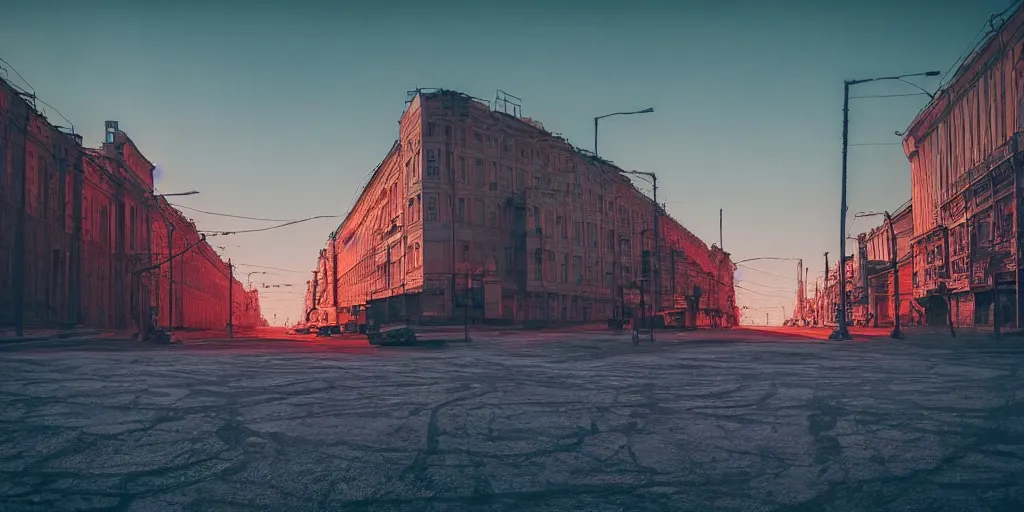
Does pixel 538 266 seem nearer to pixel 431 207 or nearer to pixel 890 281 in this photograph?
pixel 431 207

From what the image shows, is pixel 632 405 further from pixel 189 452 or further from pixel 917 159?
pixel 917 159

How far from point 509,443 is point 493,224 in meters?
44.6

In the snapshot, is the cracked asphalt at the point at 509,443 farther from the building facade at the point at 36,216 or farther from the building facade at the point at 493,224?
the building facade at the point at 493,224

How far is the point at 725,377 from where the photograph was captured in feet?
37.8

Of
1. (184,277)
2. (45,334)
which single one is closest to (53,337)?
(45,334)

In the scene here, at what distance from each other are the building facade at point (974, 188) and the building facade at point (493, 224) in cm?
1845

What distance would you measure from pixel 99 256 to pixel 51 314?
29.4 feet

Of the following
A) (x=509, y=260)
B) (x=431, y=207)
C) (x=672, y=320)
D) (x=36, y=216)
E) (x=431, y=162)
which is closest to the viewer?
(x=36, y=216)

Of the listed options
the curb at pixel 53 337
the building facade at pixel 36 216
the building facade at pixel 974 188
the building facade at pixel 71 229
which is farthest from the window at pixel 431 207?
the building facade at pixel 974 188

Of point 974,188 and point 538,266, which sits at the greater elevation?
point 974,188

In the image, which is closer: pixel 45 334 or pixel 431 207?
pixel 45 334

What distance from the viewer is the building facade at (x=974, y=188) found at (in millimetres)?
35250

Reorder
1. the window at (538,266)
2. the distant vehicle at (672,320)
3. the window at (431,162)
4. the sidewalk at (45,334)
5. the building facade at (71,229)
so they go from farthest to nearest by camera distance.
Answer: the distant vehicle at (672,320) → the window at (538,266) → the window at (431,162) → the building facade at (71,229) → the sidewalk at (45,334)

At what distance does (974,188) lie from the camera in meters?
40.2
